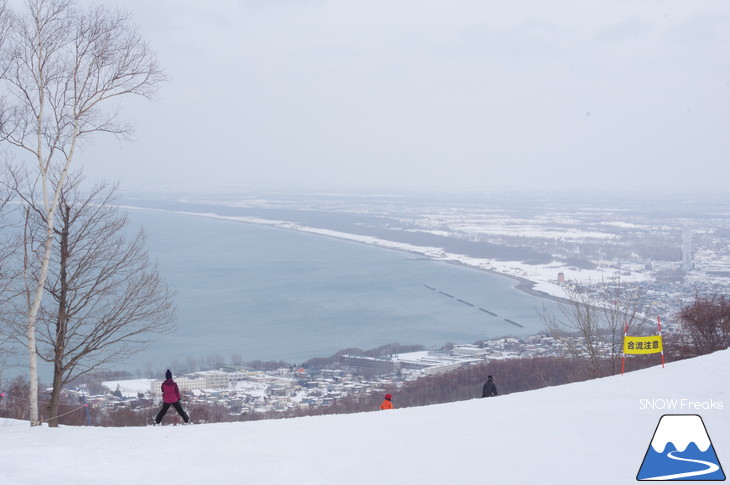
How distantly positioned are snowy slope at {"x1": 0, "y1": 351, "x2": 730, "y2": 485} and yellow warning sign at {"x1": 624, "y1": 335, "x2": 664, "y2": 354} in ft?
2.43

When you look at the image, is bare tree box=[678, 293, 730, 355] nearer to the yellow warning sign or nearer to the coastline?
the yellow warning sign

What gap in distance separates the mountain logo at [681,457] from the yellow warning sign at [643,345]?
13.0 feet

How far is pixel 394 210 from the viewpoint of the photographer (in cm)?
13100

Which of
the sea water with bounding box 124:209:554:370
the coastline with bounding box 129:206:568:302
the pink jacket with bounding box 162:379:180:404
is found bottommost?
the sea water with bounding box 124:209:554:370

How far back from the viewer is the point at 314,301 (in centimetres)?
5038

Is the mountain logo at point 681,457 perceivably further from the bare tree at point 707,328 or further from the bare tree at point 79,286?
the bare tree at point 707,328

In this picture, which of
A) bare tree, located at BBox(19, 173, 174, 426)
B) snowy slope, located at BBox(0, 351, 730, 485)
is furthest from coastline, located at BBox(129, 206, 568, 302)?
snowy slope, located at BBox(0, 351, 730, 485)

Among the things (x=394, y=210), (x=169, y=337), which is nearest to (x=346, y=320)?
(x=169, y=337)

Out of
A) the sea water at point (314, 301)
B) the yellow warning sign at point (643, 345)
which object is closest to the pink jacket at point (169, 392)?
the yellow warning sign at point (643, 345)

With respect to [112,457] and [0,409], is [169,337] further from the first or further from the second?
[112,457]

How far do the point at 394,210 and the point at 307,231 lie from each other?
3946 centimetres

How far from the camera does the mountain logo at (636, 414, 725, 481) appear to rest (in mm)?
5664

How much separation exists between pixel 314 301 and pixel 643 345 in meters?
40.5

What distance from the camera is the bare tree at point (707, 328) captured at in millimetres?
17859
